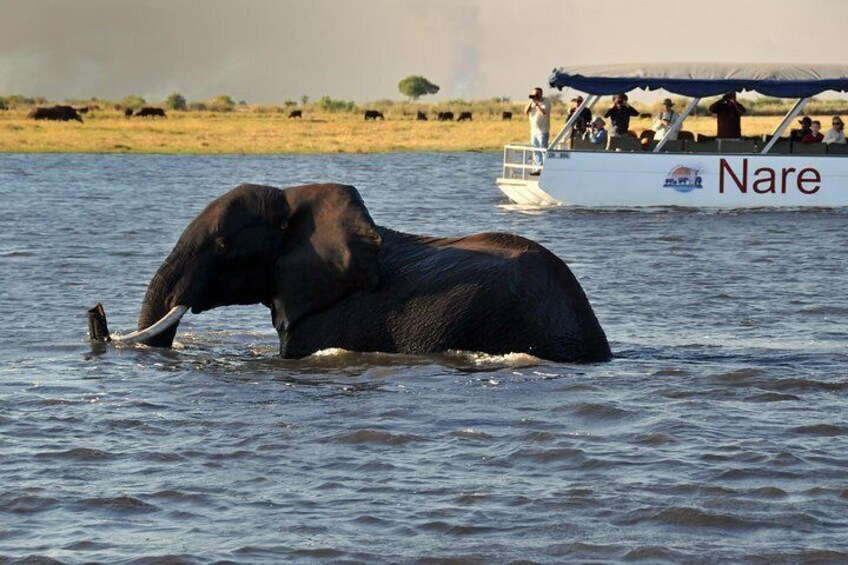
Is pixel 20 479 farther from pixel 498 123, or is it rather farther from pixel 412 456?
pixel 498 123

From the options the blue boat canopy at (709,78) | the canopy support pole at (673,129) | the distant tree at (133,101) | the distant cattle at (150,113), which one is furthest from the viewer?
the distant tree at (133,101)

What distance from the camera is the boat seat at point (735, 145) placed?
24.3 meters

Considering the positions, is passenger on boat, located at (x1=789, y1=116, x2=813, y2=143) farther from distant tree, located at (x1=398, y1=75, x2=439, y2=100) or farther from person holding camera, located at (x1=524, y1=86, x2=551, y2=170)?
distant tree, located at (x1=398, y1=75, x2=439, y2=100)

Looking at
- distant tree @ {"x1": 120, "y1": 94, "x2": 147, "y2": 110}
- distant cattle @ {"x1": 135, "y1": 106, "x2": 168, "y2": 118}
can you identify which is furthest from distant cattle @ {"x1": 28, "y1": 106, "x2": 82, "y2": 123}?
distant tree @ {"x1": 120, "y1": 94, "x2": 147, "y2": 110}

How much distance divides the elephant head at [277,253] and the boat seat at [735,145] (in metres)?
15.0

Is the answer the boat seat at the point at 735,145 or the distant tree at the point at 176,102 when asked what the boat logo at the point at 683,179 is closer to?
the boat seat at the point at 735,145

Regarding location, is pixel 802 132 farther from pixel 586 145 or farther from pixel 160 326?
pixel 160 326

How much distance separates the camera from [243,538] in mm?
6391

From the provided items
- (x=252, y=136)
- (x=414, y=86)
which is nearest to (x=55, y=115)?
(x=252, y=136)

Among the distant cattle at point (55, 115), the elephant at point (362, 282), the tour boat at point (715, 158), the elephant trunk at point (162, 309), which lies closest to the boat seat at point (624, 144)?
the tour boat at point (715, 158)

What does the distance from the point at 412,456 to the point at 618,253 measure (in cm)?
1098

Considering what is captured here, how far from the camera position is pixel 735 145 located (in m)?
24.4

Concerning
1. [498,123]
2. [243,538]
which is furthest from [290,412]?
[498,123]

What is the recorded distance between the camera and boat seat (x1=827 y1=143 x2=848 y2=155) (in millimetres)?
24484
